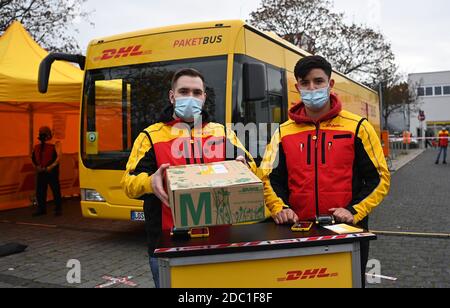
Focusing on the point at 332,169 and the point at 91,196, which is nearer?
the point at 332,169

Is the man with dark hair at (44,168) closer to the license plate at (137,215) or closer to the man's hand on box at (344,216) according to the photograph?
the license plate at (137,215)

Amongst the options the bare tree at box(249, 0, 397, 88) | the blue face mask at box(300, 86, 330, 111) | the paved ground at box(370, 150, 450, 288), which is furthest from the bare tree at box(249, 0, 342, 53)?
the blue face mask at box(300, 86, 330, 111)

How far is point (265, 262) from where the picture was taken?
6.25 feet

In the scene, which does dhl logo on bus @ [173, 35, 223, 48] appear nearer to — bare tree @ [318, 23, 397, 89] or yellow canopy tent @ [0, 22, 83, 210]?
yellow canopy tent @ [0, 22, 83, 210]

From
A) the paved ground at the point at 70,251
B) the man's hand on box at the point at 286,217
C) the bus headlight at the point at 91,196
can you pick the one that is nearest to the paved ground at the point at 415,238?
the man's hand on box at the point at 286,217

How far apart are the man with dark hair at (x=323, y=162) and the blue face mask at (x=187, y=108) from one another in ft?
1.73

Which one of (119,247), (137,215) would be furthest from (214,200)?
(119,247)

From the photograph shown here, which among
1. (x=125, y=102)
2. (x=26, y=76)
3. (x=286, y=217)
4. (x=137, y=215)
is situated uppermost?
(x=26, y=76)

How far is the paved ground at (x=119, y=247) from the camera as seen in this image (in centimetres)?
507

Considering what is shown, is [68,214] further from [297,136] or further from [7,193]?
[297,136]

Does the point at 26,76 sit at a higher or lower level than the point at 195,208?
higher

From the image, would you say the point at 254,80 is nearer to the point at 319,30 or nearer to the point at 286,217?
the point at 286,217

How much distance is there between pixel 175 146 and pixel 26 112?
32.8 feet
